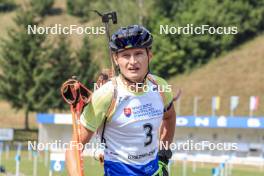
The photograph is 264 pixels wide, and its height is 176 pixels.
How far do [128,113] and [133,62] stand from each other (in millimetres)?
421

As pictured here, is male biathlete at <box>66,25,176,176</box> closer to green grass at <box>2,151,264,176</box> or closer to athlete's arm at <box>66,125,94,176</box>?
athlete's arm at <box>66,125,94,176</box>

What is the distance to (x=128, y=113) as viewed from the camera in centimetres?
568

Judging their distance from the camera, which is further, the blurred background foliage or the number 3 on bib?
the blurred background foliage

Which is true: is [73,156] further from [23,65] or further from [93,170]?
[23,65]

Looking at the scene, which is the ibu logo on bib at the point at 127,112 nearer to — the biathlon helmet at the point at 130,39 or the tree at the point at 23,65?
the biathlon helmet at the point at 130,39

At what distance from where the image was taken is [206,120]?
124 ft

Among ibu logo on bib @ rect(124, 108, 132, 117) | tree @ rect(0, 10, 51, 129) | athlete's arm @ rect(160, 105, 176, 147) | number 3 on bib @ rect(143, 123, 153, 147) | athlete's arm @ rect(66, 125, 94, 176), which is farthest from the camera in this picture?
tree @ rect(0, 10, 51, 129)

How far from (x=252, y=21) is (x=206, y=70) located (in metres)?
6.13

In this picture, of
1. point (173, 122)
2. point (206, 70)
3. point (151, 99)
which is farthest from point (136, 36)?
point (206, 70)

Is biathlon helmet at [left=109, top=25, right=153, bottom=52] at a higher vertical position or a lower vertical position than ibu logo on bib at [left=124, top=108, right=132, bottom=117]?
higher

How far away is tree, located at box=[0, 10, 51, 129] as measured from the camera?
56719 mm

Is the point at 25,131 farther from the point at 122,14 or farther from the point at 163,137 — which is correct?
the point at 163,137

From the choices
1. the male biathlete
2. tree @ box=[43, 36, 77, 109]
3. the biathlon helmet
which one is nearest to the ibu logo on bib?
the male biathlete

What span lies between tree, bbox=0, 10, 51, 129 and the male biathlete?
5068 cm
